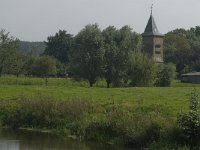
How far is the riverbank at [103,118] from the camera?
2403 centimetres

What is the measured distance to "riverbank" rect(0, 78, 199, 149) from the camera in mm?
24031

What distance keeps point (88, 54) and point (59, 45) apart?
78448 mm

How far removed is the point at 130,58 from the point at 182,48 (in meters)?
69.4

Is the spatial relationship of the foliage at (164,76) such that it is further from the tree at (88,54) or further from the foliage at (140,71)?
the tree at (88,54)

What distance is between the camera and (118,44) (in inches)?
2719

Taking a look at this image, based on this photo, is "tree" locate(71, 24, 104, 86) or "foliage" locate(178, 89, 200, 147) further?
"tree" locate(71, 24, 104, 86)

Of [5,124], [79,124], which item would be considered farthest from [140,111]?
[5,124]

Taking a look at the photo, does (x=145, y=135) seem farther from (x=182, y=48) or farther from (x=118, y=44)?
(x=182, y=48)

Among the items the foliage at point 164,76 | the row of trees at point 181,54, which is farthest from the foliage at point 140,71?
the row of trees at point 181,54

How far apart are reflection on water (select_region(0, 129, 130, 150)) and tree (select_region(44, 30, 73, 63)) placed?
361 feet

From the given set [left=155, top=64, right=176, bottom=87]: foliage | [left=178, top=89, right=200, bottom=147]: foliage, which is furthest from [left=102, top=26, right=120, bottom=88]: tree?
[left=178, top=89, right=200, bottom=147]: foliage

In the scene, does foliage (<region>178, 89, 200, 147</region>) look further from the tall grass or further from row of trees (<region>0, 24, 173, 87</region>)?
row of trees (<region>0, 24, 173, 87</region>)

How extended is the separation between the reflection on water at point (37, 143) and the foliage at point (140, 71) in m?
37.1

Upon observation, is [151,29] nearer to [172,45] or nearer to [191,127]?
[172,45]
